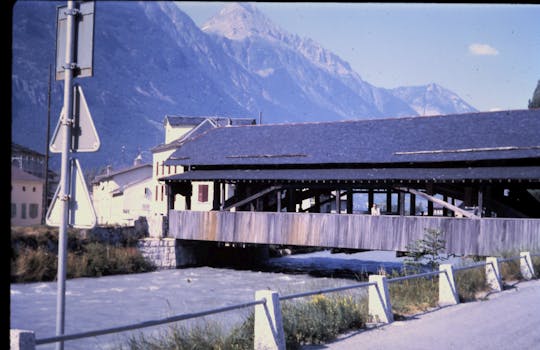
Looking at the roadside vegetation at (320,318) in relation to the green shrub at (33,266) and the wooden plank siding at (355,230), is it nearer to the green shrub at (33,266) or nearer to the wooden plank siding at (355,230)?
the wooden plank siding at (355,230)

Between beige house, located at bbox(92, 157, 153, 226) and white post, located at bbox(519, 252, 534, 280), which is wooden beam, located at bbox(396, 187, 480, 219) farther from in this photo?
beige house, located at bbox(92, 157, 153, 226)

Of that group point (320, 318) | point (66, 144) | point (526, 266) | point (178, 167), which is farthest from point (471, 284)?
point (178, 167)

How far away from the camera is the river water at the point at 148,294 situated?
15.1 metres

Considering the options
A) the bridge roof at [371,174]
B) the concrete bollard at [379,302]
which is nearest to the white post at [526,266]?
the bridge roof at [371,174]

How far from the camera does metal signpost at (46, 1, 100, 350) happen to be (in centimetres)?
389

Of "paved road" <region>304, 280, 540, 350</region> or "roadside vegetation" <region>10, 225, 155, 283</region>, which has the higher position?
"paved road" <region>304, 280, 540, 350</region>

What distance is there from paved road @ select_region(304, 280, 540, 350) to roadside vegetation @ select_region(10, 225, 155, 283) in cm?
1768

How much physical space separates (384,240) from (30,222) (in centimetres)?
2162

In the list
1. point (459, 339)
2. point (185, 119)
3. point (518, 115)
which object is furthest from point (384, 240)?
point (185, 119)

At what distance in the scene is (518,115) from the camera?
961 inches

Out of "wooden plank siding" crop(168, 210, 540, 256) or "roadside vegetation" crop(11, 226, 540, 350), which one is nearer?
"roadside vegetation" crop(11, 226, 540, 350)

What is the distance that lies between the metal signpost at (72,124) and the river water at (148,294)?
23.9 ft

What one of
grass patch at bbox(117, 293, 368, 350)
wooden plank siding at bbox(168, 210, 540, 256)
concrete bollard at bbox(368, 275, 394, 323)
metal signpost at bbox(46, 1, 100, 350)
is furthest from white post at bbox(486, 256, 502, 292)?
metal signpost at bbox(46, 1, 100, 350)

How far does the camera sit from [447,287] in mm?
11055
